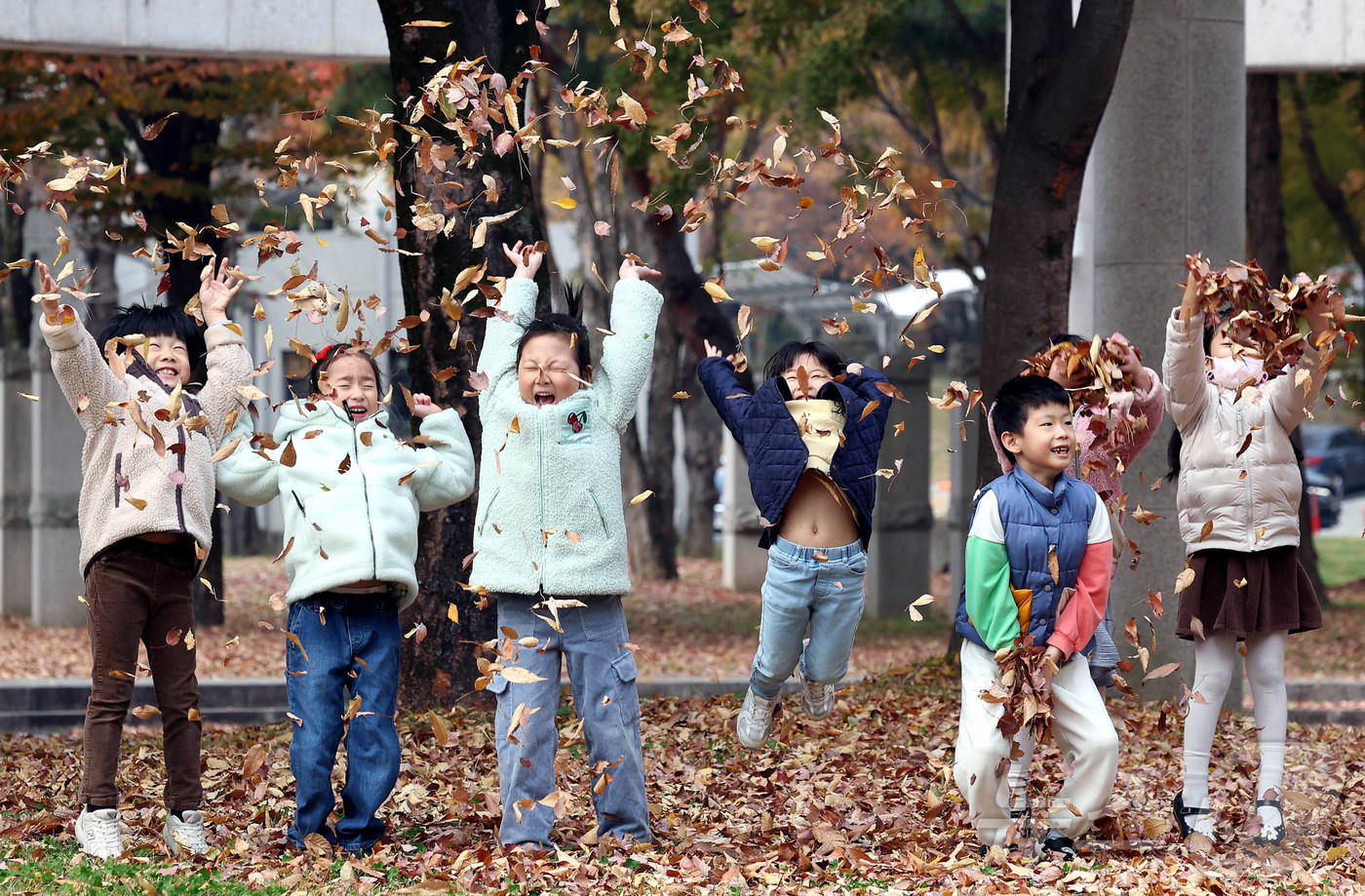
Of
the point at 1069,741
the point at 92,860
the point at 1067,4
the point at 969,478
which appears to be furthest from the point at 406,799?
the point at 969,478

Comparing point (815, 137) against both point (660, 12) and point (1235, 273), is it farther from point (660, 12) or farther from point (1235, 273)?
point (1235, 273)

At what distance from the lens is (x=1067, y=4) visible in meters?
8.12

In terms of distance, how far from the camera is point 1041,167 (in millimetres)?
7840

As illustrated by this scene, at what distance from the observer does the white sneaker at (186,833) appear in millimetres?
4914

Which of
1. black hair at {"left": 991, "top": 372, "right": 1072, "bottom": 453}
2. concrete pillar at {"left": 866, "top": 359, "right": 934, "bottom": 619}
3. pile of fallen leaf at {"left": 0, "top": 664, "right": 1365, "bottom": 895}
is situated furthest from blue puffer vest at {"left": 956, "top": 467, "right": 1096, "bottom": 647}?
concrete pillar at {"left": 866, "top": 359, "right": 934, "bottom": 619}

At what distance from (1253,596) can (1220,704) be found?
0.39m

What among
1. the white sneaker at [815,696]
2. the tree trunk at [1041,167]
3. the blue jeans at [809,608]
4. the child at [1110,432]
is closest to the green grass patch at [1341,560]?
the tree trunk at [1041,167]

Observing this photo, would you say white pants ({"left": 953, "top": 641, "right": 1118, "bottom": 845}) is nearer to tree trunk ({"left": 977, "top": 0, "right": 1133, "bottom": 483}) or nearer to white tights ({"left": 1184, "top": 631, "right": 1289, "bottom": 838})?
white tights ({"left": 1184, "top": 631, "right": 1289, "bottom": 838})

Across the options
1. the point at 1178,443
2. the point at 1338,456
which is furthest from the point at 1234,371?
the point at 1338,456

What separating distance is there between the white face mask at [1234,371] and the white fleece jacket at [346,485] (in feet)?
8.32

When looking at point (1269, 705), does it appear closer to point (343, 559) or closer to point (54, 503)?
point (343, 559)

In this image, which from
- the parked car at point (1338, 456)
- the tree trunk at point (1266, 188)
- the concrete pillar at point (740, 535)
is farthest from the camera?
the parked car at point (1338, 456)

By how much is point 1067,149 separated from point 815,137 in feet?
24.4

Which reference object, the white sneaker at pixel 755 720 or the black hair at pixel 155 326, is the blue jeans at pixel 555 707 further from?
the black hair at pixel 155 326
